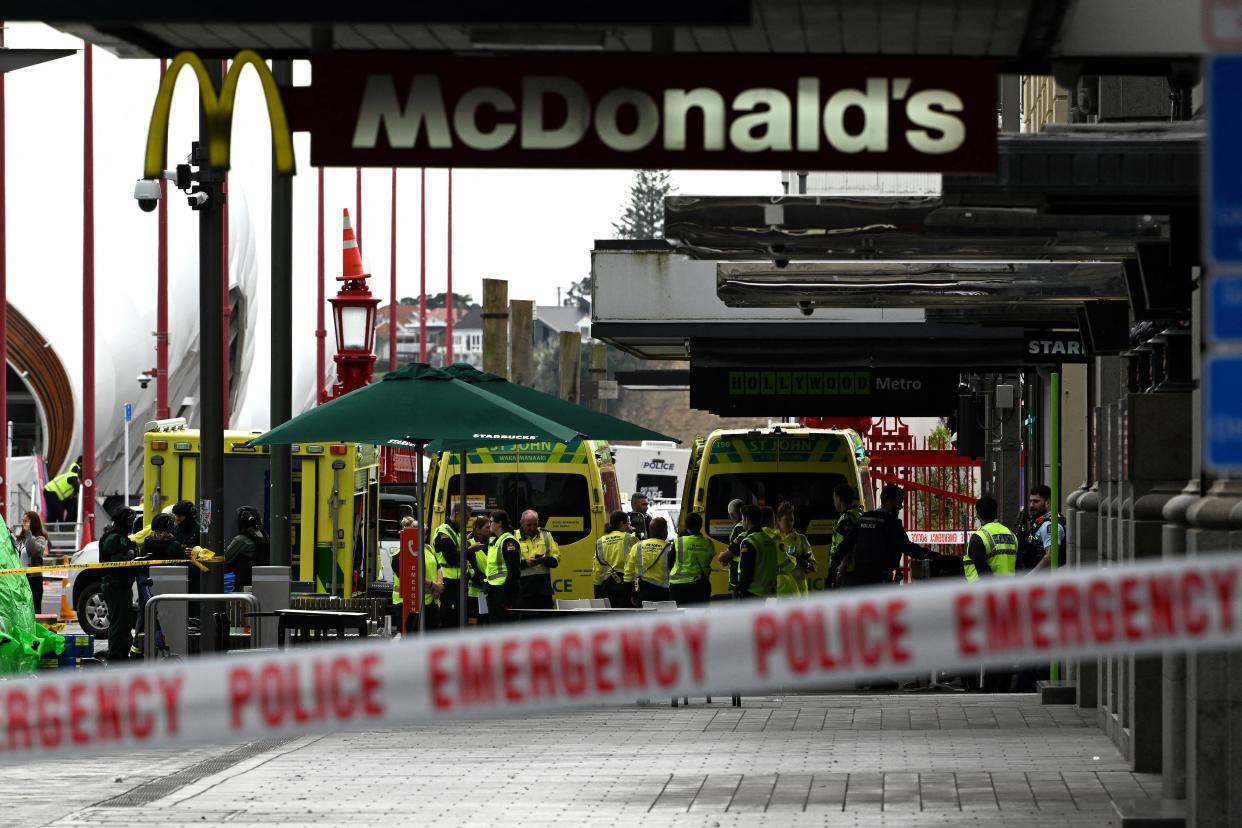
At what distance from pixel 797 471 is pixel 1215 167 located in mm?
19182

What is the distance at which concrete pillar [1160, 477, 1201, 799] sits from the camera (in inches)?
393

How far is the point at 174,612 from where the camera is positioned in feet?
60.6

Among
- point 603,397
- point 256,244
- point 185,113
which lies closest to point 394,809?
point 603,397

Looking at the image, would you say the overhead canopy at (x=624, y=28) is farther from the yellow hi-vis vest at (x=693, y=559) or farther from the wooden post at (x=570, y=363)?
the wooden post at (x=570, y=363)

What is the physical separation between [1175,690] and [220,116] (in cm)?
524

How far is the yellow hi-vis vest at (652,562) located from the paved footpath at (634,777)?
4.91 meters

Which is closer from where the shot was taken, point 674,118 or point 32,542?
point 674,118

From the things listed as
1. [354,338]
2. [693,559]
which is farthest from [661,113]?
[354,338]

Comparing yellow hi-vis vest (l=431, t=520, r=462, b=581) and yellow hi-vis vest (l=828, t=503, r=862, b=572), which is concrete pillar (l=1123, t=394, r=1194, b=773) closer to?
yellow hi-vis vest (l=828, t=503, r=862, b=572)

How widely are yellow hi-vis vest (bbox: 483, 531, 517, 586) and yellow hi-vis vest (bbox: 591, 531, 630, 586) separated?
7.18ft

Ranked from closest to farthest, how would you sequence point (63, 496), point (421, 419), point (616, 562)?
point (421, 419) < point (616, 562) < point (63, 496)

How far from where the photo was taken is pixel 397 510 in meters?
36.0

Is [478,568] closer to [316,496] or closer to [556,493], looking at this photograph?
[556,493]

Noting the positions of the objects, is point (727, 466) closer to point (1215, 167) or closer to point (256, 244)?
point (1215, 167)
